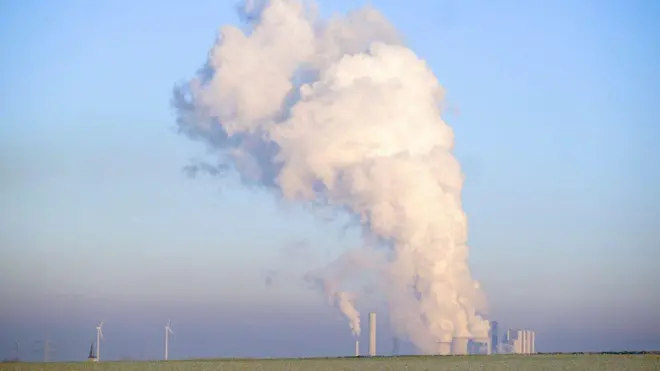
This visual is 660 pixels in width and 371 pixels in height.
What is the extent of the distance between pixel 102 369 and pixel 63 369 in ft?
23.4

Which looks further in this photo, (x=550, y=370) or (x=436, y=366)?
(x=436, y=366)

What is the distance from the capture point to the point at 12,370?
13412cm

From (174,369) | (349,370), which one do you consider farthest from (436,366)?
(174,369)

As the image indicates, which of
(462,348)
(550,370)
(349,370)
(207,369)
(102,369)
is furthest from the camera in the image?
(462,348)

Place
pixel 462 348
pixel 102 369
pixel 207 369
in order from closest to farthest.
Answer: pixel 207 369 → pixel 102 369 → pixel 462 348

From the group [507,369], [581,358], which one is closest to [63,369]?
[507,369]

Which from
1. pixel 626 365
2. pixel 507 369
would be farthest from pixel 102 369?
pixel 626 365

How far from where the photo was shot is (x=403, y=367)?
134125 millimetres

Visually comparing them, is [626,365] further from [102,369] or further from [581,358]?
[102,369]

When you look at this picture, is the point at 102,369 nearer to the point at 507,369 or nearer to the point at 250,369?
the point at 250,369

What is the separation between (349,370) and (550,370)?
23.1 meters

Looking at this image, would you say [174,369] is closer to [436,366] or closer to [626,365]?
[436,366]

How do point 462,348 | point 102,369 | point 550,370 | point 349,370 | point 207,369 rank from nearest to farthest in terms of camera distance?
point 550,370 < point 349,370 < point 207,369 < point 102,369 < point 462,348

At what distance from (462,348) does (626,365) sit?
68.5 metres
